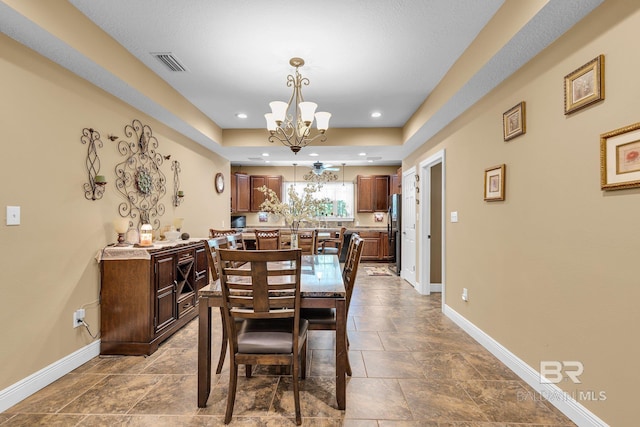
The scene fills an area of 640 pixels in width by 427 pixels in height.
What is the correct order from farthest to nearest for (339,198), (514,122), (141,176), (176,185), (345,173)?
(339,198), (345,173), (176,185), (141,176), (514,122)

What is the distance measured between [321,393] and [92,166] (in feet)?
8.74

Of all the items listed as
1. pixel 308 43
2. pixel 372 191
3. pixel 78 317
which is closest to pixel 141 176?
pixel 78 317

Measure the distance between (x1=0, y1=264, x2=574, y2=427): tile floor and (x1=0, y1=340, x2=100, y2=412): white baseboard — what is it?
2.0 inches

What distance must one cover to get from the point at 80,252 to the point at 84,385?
40.1 inches

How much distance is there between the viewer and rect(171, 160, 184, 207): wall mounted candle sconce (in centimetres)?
390

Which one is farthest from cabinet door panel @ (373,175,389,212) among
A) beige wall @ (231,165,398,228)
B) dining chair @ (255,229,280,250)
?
dining chair @ (255,229,280,250)

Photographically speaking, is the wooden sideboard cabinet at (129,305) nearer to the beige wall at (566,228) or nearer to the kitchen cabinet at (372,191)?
the beige wall at (566,228)

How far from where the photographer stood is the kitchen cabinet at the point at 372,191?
766cm

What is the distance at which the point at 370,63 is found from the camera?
9.12 feet

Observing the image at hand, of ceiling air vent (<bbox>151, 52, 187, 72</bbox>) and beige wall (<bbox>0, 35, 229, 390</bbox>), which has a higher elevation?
ceiling air vent (<bbox>151, 52, 187, 72</bbox>)

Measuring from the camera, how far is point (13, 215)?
75.5 inches

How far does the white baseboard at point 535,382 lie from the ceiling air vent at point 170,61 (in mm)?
3859

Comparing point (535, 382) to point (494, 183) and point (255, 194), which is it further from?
point (255, 194)

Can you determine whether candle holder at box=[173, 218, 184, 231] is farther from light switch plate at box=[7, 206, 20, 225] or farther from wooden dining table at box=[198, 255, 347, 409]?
wooden dining table at box=[198, 255, 347, 409]
